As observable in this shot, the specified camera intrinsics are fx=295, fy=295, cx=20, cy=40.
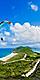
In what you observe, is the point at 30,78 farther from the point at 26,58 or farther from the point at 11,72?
the point at 26,58

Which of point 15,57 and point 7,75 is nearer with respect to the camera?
point 7,75

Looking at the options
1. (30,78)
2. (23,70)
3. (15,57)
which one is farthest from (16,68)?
(15,57)

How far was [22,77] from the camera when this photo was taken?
9088cm

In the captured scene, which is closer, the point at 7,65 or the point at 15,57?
the point at 7,65

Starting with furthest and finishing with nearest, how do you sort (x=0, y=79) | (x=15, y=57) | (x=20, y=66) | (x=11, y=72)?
(x=15, y=57), (x=20, y=66), (x=11, y=72), (x=0, y=79)

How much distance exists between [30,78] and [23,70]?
727 centimetres

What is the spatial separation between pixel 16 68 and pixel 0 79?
473 inches

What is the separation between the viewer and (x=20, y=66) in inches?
4006

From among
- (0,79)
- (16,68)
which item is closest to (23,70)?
(16,68)

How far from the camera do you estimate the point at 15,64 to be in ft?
342

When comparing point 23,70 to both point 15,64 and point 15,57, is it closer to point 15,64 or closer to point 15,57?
point 15,64

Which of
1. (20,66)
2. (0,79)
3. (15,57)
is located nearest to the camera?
(0,79)

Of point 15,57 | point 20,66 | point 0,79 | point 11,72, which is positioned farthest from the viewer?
point 15,57

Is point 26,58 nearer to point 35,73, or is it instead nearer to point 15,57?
point 15,57
